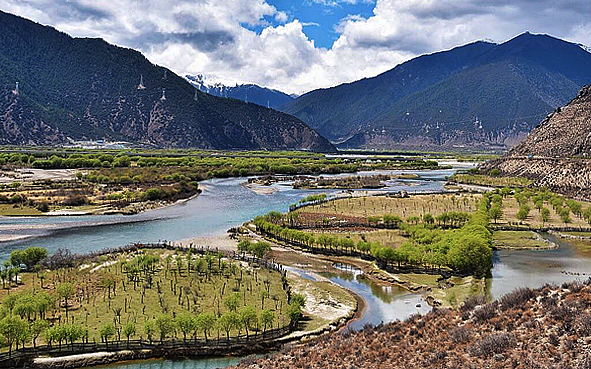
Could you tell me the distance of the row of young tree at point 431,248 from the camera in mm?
57375

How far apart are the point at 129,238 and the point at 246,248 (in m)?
23.6

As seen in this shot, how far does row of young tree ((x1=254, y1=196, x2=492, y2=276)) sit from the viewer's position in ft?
188

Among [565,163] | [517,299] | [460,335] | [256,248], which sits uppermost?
[565,163]

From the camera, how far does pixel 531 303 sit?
1111 inches

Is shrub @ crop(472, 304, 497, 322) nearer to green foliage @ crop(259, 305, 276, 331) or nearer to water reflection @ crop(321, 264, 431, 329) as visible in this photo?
water reflection @ crop(321, 264, 431, 329)

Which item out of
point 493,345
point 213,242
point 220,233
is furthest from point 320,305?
point 220,233

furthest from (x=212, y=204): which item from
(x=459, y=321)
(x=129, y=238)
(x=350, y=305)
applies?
(x=459, y=321)

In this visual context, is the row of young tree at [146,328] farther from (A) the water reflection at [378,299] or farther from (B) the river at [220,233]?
(A) the water reflection at [378,299]

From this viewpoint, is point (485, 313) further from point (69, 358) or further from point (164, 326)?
point (69, 358)

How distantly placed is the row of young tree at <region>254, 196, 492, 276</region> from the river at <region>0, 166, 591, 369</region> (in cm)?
292

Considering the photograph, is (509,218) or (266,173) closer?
(509,218)

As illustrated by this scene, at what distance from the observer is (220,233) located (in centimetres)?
8075

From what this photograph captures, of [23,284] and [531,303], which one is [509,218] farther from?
[23,284]

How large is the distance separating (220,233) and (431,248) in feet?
109
